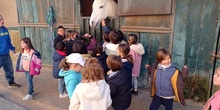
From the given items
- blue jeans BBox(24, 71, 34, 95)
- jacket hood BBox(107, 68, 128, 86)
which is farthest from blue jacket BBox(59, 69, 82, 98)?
blue jeans BBox(24, 71, 34, 95)

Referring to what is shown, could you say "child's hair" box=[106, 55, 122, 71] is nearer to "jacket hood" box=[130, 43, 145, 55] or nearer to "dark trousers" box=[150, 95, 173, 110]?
"dark trousers" box=[150, 95, 173, 110]

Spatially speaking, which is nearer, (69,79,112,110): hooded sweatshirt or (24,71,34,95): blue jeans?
(69,79,112,110): hooded sweatshirt

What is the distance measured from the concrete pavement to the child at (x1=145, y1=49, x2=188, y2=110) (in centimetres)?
72

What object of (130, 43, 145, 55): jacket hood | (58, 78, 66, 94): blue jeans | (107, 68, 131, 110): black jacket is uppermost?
(130, 43, 145, 55): jacket hood

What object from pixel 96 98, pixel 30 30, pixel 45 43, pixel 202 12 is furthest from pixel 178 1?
pixel 30 30

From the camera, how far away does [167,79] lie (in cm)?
226

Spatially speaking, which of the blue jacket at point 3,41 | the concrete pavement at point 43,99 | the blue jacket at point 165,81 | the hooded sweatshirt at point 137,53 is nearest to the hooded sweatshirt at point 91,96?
the blue jacket at point 165,81

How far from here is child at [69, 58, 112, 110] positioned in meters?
1.90

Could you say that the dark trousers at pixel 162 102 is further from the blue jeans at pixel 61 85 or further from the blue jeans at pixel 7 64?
the blue jeans at pixel 7 64

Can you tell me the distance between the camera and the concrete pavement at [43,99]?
121 inches

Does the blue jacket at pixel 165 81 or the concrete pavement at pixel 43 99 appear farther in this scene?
the concrete pavement at pixel 43 99

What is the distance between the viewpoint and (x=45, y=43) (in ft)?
16.1

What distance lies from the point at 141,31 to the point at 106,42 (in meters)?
0.66

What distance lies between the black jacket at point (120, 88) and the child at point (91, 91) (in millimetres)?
235
